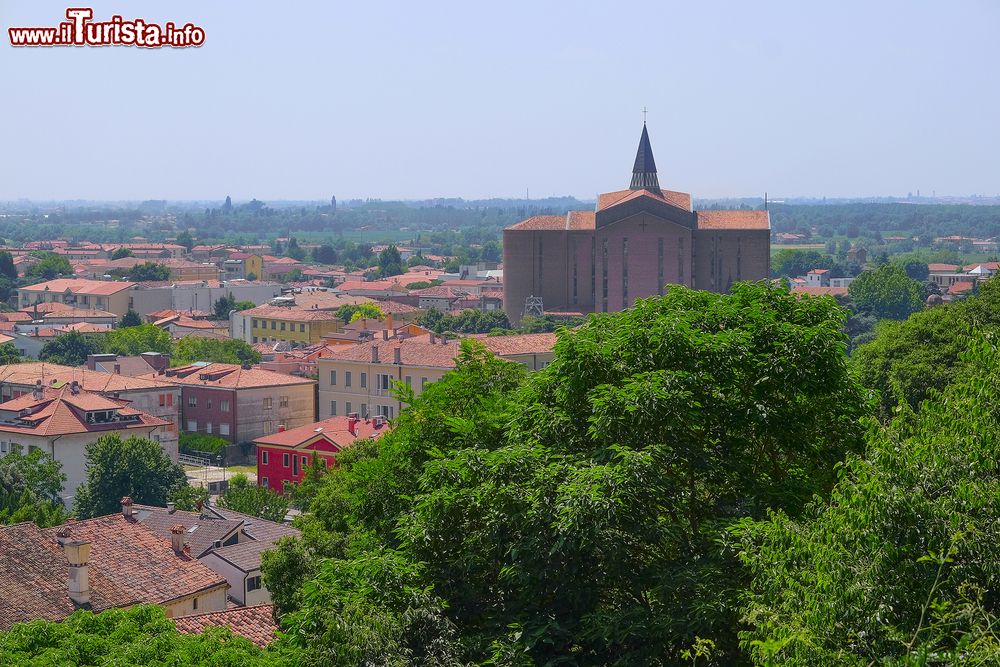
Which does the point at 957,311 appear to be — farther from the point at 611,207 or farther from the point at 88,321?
the point at 88,321

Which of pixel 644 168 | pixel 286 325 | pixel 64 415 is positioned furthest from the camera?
pixel 644 168

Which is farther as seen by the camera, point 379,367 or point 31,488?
point 379,367

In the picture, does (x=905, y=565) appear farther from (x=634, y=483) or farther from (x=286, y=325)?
(x=286, y=325)

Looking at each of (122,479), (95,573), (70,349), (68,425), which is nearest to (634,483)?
(95,573)

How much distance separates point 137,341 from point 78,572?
5104cm

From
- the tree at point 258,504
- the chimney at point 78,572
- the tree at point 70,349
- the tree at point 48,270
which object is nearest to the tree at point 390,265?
the tree at point 48,270

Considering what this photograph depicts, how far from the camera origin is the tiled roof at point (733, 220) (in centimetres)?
8244

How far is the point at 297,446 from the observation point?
4053 centimetres

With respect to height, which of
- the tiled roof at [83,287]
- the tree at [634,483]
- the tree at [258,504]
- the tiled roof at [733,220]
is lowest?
the tree at [258,504]

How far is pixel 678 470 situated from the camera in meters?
12.5

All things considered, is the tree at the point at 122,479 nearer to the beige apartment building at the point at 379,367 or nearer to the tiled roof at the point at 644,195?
the beige apartment building at the point at 379,367

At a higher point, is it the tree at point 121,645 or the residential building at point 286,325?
the tree at point 121,645

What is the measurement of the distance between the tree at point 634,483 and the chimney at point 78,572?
26.2 ft

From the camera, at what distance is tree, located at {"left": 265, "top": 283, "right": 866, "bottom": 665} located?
11.4 m
